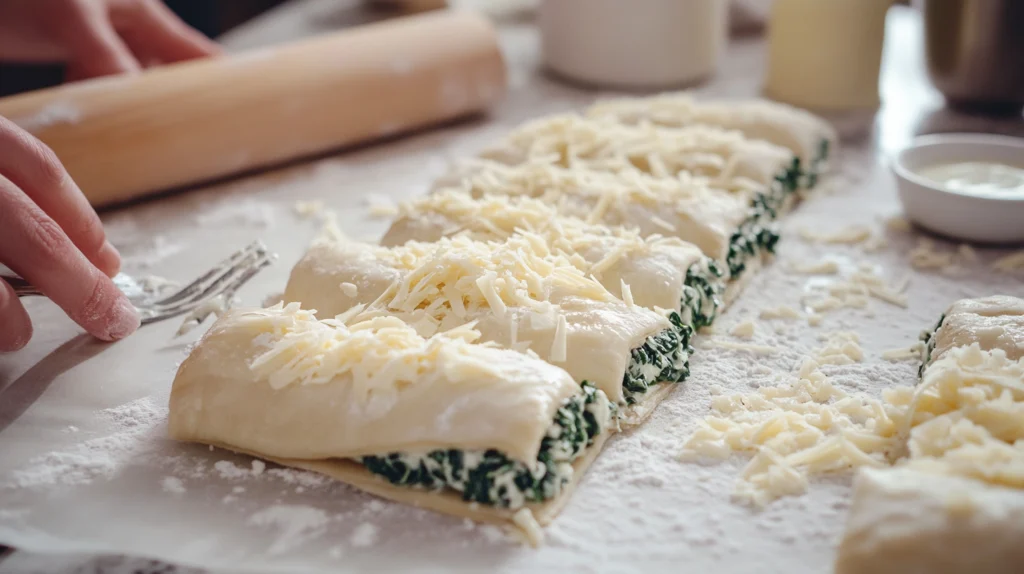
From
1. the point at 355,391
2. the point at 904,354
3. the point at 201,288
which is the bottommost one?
the point at 904,354

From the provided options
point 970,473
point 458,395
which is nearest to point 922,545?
point 970,473

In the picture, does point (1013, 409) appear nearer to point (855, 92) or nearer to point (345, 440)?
point (345, 440)

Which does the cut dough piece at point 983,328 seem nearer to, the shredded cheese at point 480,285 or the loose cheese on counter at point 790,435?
the loose cheese on counter at point 790,435

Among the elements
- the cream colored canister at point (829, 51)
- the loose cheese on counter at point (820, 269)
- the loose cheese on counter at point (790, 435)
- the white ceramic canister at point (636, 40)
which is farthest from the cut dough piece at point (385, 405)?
the white ceramic canister at point (636, 40)

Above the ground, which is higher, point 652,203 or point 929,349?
point 652,203

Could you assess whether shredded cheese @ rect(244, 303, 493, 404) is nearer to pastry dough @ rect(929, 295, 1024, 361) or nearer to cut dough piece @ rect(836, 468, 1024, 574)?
cut dough piece @ rect(836, 468, 1024, 574)

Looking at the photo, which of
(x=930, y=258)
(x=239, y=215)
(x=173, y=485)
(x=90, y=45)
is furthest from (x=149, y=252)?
(x=930, y=258)

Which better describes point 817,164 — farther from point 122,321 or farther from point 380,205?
point 122,321
